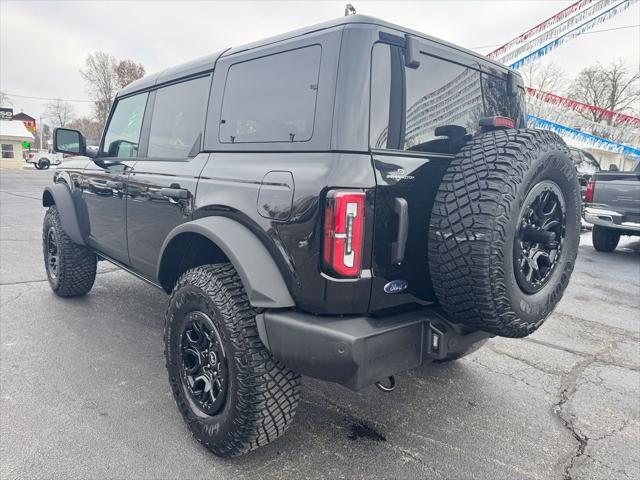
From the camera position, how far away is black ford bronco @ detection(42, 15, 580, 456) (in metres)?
1.89

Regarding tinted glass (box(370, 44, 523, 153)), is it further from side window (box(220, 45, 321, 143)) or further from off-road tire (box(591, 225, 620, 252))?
off-road tire (box(591, 225, 620, 252))

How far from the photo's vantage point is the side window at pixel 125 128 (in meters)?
3.52

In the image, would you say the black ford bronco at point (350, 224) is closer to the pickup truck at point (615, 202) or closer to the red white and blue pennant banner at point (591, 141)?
the pickup truck at point (615, 202)

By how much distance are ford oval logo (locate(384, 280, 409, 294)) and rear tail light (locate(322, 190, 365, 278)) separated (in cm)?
22

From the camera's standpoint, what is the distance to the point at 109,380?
2.98 metres

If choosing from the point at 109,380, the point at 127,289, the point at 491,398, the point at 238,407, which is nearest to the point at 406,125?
the point at 238,407

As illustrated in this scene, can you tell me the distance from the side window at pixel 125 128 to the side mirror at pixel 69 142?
7.0 inches

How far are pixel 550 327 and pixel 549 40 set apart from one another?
45.6ft

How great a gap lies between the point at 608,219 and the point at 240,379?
7713mm

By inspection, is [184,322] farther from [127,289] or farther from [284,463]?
[127,289]

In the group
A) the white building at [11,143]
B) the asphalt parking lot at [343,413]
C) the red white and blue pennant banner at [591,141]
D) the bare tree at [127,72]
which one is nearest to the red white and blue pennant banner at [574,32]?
the red white and blue pennant banner at [591,141]

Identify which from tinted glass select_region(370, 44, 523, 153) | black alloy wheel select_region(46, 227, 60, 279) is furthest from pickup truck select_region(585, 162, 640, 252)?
black alloy wheel select_region(46, 227, 60, 279)

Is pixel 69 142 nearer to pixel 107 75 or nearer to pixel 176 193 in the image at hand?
pixel 176 193

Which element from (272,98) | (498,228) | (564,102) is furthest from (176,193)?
(564,102)
